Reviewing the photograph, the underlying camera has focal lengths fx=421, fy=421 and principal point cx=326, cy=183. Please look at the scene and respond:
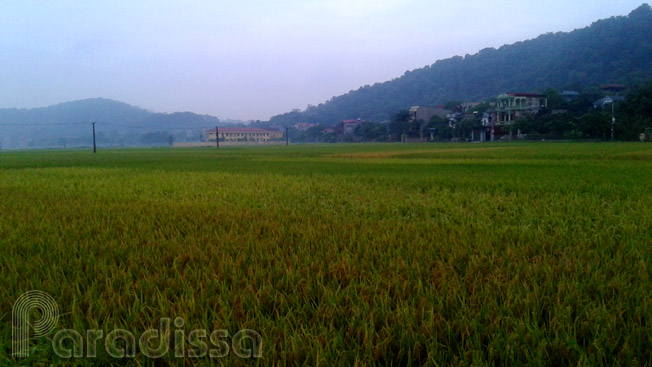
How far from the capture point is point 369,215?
4.19m

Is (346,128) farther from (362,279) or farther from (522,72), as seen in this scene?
(362,279)

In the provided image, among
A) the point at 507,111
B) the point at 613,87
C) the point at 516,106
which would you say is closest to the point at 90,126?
the point at 507,111

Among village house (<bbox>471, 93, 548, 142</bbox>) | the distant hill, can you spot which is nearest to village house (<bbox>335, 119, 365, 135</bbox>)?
village house (<bbox>471, 93, 548, 142</bbox>)

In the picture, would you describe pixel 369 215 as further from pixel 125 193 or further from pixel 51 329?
pixel 125 193

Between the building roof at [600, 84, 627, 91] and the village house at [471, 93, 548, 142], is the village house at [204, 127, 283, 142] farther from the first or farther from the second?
the building roof at [600, 84, 627, 91]

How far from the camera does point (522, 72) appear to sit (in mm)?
94875

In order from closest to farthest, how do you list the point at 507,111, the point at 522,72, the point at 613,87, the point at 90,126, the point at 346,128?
the point at 613,87
the point at 507,111
the point at 346,128
the point at 522,72
the point at 90,126

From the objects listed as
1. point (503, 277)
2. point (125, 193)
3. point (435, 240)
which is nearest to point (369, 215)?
point (435, 240)

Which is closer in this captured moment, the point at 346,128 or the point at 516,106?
the point at 516,106

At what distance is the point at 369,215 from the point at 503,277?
7.24ft

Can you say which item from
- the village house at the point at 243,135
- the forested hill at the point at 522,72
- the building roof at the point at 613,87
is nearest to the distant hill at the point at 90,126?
the village house at the point at 243,135

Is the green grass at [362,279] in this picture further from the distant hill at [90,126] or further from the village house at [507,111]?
the distant hill at [90,126]

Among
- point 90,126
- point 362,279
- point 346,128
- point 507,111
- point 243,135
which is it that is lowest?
point 362,279

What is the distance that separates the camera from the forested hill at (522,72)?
73.0m
